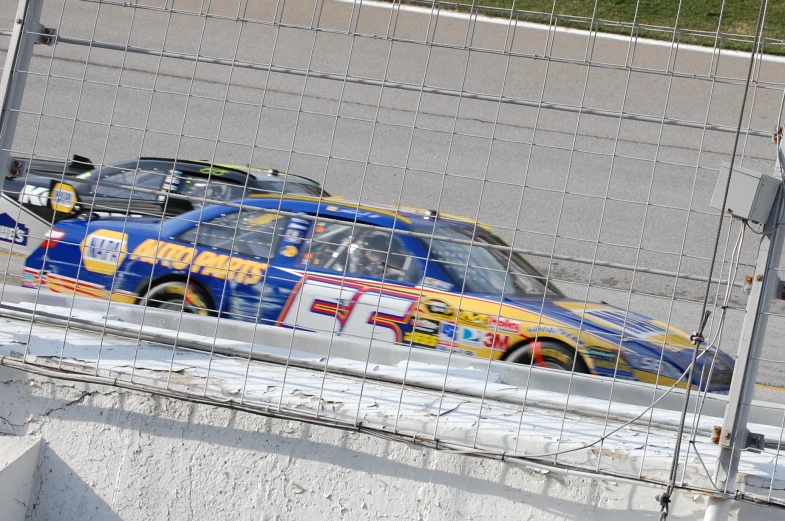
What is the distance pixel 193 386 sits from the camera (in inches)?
130

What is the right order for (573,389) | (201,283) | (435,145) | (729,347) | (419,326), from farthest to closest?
1. (435,145)
2. (729,347)
3. (201,283)
4. (419,326)
5. (573,389)

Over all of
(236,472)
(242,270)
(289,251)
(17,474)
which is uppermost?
(289,251)

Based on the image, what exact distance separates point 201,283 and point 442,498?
140 inches

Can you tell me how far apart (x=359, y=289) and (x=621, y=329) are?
1.80m

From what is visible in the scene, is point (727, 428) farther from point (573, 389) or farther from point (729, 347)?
point (729, 347)

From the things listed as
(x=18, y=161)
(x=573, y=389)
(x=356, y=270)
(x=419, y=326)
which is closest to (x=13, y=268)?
(x=356, y=270)

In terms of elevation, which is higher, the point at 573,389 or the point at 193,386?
the point at 573,389

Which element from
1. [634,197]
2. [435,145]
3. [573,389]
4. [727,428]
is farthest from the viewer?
[435,145]

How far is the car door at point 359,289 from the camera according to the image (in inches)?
219

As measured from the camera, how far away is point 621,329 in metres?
5.32

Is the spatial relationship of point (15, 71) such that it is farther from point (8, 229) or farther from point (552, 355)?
point (552, 355)

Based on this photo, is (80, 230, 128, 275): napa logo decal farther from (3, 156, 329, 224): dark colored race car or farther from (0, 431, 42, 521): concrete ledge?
(0, 431, 42, 521): concrete ledge

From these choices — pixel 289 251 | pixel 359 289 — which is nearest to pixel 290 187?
pixel 289 251

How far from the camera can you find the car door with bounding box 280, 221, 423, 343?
5.57 metres
